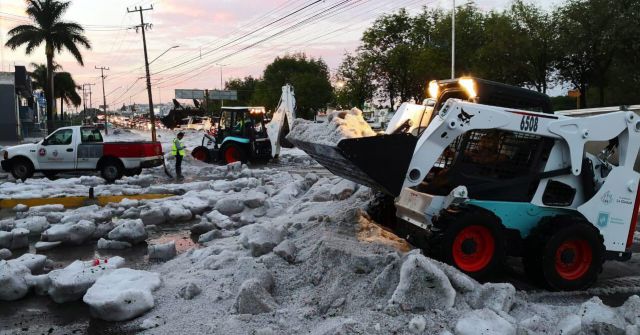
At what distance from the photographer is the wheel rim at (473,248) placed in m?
6.17

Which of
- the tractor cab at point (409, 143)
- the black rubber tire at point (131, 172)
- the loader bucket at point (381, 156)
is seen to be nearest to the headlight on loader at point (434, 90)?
the tractor cab at point (409, 143)

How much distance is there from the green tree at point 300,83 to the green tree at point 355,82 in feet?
38.5

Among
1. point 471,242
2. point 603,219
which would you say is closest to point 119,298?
point 471,242

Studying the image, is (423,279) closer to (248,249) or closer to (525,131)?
(525,131)

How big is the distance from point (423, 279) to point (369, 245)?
5.32 ft

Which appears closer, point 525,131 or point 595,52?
point 525,131

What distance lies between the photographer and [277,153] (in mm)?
24031

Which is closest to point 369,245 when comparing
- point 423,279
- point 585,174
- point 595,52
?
point 423,279

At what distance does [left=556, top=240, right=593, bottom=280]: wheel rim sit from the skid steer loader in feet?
0.04

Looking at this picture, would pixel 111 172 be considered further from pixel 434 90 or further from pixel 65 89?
pixel 65 89

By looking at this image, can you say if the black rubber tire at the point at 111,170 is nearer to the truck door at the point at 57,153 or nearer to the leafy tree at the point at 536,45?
the truck door at the point at 57,153

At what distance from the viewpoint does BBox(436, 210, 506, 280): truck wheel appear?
6.04 meters

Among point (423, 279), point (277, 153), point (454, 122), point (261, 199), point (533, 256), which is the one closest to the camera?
point (423, 279)

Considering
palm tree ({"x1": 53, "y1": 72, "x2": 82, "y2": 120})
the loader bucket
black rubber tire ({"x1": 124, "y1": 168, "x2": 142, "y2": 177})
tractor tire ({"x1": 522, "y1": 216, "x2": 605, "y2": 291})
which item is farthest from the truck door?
palm tree ({"x1": 53, "y1": 72, "x2": 82, "y2": 120})
